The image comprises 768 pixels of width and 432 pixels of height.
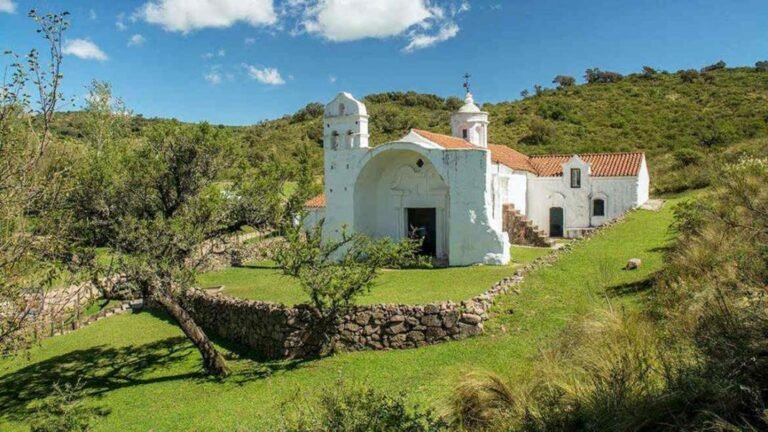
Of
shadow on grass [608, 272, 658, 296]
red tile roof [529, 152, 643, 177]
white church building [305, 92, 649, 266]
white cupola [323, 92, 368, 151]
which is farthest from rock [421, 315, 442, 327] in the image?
red tile roof [529, 152, 643, 177]

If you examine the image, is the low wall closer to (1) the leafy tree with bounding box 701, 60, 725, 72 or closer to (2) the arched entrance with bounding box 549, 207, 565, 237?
(2) the arched entrance with bounding box 549, 207, 565, 237

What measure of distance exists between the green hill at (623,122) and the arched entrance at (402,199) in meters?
17.5

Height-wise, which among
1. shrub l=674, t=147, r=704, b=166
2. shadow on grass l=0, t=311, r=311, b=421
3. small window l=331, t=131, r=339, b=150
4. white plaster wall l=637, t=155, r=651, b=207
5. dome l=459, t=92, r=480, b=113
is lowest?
shadow on grass l=0, t=311, r=311, b=421

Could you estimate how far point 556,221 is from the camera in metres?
28.0

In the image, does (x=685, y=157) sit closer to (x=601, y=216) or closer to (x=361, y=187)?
(x=601, y=216)

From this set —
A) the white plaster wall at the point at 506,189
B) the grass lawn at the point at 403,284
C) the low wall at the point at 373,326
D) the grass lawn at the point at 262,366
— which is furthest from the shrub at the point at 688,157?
the low wall at the point at 373,326

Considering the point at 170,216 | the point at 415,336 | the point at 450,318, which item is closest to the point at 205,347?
the point at 170,216

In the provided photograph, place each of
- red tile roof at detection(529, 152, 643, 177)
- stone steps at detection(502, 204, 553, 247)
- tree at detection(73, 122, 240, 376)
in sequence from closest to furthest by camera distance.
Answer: tree at detection(73, 122, 240, 376)
stone steps at detection(502, 204, 553, 247)
red tile roof at detection(529, 152, 643, 177)

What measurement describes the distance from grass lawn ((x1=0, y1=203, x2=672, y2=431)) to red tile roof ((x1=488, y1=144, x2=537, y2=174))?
943 centimetres

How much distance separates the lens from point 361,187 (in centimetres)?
2188

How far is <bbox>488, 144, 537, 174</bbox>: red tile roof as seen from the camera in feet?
82.6

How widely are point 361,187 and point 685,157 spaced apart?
89.2 feet

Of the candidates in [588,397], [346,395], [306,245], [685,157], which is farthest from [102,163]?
[685,157]

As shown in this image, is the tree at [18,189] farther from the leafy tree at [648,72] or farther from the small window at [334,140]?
the leafy tree at [648,72]
